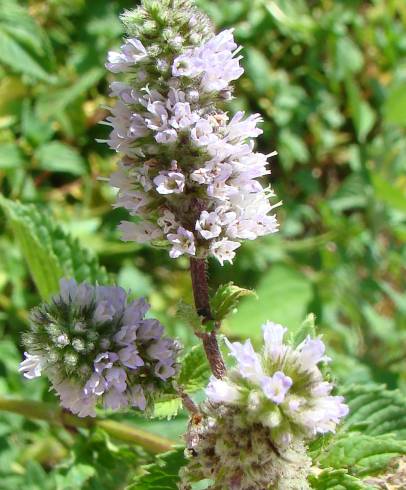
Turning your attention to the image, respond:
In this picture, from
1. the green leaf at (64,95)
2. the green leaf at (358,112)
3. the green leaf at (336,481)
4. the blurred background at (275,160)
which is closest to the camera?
the green leaf at (336,481)

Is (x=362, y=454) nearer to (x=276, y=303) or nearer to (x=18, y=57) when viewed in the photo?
(x=276, y=303)

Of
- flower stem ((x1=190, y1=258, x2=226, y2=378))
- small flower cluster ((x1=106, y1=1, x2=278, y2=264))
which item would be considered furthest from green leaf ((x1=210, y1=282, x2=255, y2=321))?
small flower cluster ((x1=106, y1=1, x2=278, y2=264))

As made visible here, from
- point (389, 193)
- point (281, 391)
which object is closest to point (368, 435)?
point (281, 391)

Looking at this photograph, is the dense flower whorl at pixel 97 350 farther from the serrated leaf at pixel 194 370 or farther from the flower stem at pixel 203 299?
the serrated leaf at pixel 194 370

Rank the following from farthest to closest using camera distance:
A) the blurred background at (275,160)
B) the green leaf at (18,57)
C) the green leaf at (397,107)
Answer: the green leaf at (397,107), the blurred background at (275,160), the green leaf at (18,57)

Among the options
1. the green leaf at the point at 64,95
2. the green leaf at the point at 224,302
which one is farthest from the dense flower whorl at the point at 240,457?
the green leaf at the point at 64,95

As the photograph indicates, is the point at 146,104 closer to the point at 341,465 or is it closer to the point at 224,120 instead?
the point at 224,120

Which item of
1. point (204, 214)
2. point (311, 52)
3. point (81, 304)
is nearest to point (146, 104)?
point (204, 214)

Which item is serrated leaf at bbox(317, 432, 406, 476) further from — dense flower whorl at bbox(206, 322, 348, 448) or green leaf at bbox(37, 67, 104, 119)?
green leaf at bbox(37, 67, 104, 119)

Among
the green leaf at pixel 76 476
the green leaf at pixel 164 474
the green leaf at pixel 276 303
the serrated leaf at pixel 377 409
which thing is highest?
the green leaf at pixel 276 303
